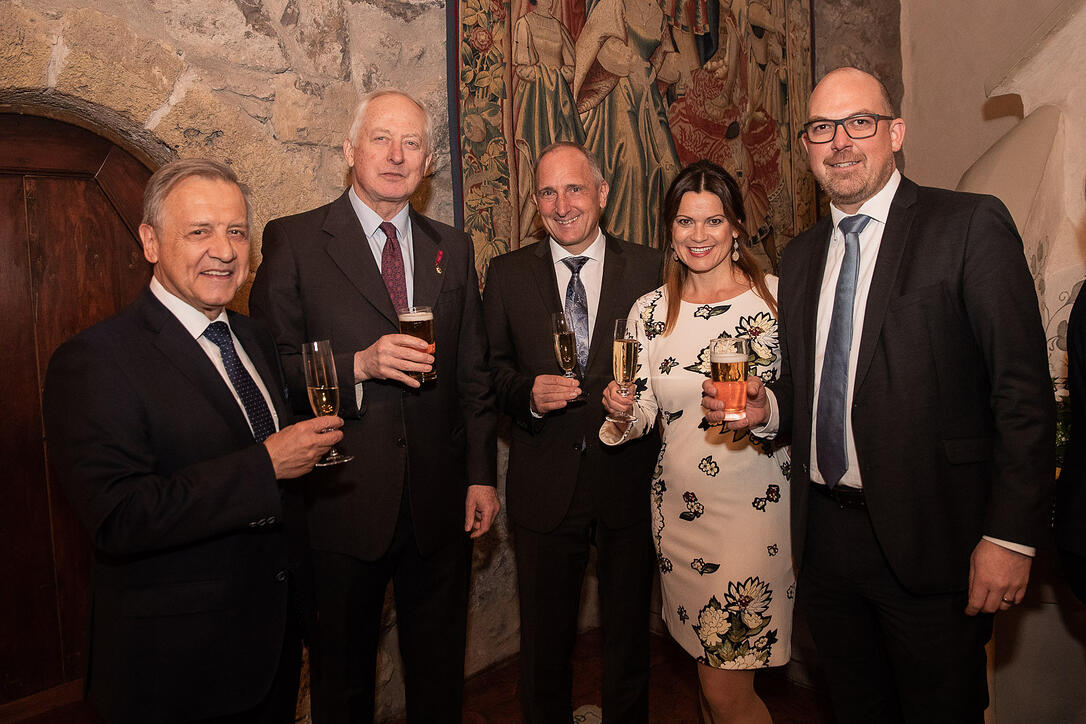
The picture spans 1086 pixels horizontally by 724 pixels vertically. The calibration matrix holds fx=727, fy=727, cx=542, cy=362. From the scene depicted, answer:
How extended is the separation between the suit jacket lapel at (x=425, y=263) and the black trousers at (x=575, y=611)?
0.83 m

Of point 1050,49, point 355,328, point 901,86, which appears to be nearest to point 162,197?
point 355,328

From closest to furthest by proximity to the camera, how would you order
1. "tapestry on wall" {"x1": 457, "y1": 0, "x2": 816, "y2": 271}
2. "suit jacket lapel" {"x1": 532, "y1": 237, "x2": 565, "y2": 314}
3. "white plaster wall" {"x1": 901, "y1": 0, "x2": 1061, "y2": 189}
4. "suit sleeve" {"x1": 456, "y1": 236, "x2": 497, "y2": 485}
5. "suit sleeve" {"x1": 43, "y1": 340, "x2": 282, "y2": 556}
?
"suit sleeve" {"x1": 43, "y1": 340, "x2": 282, "y2": 556} → "suit sleeve" {"x1": 456, "y1": 236, "x2": 497, "y2": 485} → "suit jacket lapel" {"x1": 532, "y1": 237, "x2": 565, "y2": 314} → "tapestry on wall" {"x1": 457, "y1": 0, "x2": 816, "y2": 271} → "white plaster wall" {"x1": 901, "y1": 0, "x2": 1061, "y2": 189}

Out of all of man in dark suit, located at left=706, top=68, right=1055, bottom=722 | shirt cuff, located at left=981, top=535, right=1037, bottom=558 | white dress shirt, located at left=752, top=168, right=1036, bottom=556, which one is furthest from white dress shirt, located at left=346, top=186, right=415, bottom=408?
shirt cuff, located at left=981, top=535, right=1037, bottom=558

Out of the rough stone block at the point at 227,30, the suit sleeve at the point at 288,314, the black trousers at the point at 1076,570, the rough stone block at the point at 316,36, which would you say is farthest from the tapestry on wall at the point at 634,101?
the black trousers at the point at 1076,570

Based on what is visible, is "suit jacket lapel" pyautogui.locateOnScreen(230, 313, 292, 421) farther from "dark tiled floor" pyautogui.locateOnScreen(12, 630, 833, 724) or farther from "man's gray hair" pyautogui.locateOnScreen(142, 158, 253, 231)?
"dark tiled floor" pyautogui.locateOnScreen(12, 630, 833, 724)

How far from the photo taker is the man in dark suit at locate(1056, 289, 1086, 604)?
5.57ft

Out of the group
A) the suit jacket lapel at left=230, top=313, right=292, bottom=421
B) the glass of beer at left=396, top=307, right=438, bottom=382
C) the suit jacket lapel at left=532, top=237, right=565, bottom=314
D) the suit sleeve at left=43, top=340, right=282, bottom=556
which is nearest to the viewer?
the suit sleeve at left=43, top=340, right=282, bottom=556

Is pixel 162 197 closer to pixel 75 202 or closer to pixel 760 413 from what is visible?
pixel 75 202

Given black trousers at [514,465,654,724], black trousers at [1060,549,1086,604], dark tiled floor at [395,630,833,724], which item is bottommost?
dark tiled floor at [395,630,833,724]

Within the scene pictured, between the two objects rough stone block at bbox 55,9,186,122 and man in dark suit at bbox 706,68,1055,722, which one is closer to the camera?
man in dark suit at bbox 706,68,1055,722

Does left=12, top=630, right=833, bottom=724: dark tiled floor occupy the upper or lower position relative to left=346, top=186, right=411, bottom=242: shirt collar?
lower

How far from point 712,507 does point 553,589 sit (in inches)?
29.1

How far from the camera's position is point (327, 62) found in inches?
115

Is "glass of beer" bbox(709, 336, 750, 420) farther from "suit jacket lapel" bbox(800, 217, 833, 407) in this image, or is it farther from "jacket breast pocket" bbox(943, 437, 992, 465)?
"jacket breast pocket" bbox(943, 437, 992, 465)
